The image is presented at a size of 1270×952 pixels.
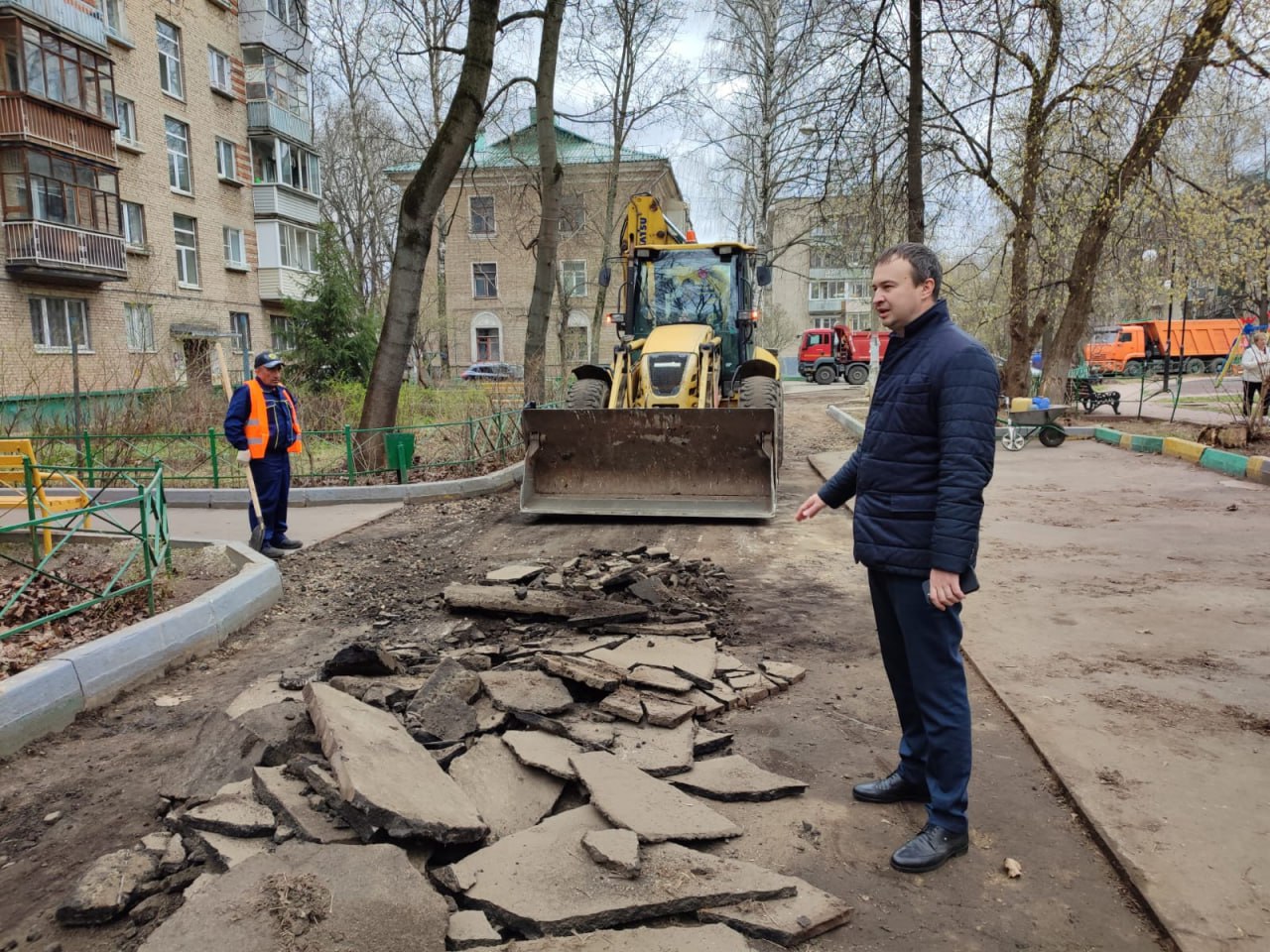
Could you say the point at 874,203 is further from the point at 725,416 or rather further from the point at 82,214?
→ the point at 82,214

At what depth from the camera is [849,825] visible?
123 inches

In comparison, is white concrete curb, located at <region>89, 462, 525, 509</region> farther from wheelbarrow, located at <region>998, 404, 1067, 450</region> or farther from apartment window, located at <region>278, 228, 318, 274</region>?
apartment window, located at <region>278, 228, 318, 274</region>

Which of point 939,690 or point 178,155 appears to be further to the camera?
point 178,155

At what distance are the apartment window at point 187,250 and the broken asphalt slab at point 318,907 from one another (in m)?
28.1

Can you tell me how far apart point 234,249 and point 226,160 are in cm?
299

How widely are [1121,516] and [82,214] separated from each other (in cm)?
2478

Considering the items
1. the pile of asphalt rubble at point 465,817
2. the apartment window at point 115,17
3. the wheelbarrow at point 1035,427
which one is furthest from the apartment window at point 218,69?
the pile of asphalt rubble at point 465,817

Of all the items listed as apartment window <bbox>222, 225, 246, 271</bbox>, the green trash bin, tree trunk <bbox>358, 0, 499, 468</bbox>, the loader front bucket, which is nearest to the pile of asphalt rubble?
the loader front bucket

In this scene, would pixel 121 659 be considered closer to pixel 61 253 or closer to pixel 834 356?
pixel 61 253

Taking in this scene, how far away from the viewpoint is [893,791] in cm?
328

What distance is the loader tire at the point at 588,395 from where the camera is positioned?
10500 millimetres

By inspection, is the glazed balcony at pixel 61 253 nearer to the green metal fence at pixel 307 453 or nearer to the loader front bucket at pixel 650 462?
the green metal fence at pixel 307 453

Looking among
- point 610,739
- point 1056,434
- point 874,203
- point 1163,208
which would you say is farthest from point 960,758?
point 1163,208

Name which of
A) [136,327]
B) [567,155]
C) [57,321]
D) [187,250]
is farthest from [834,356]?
[57,321]
